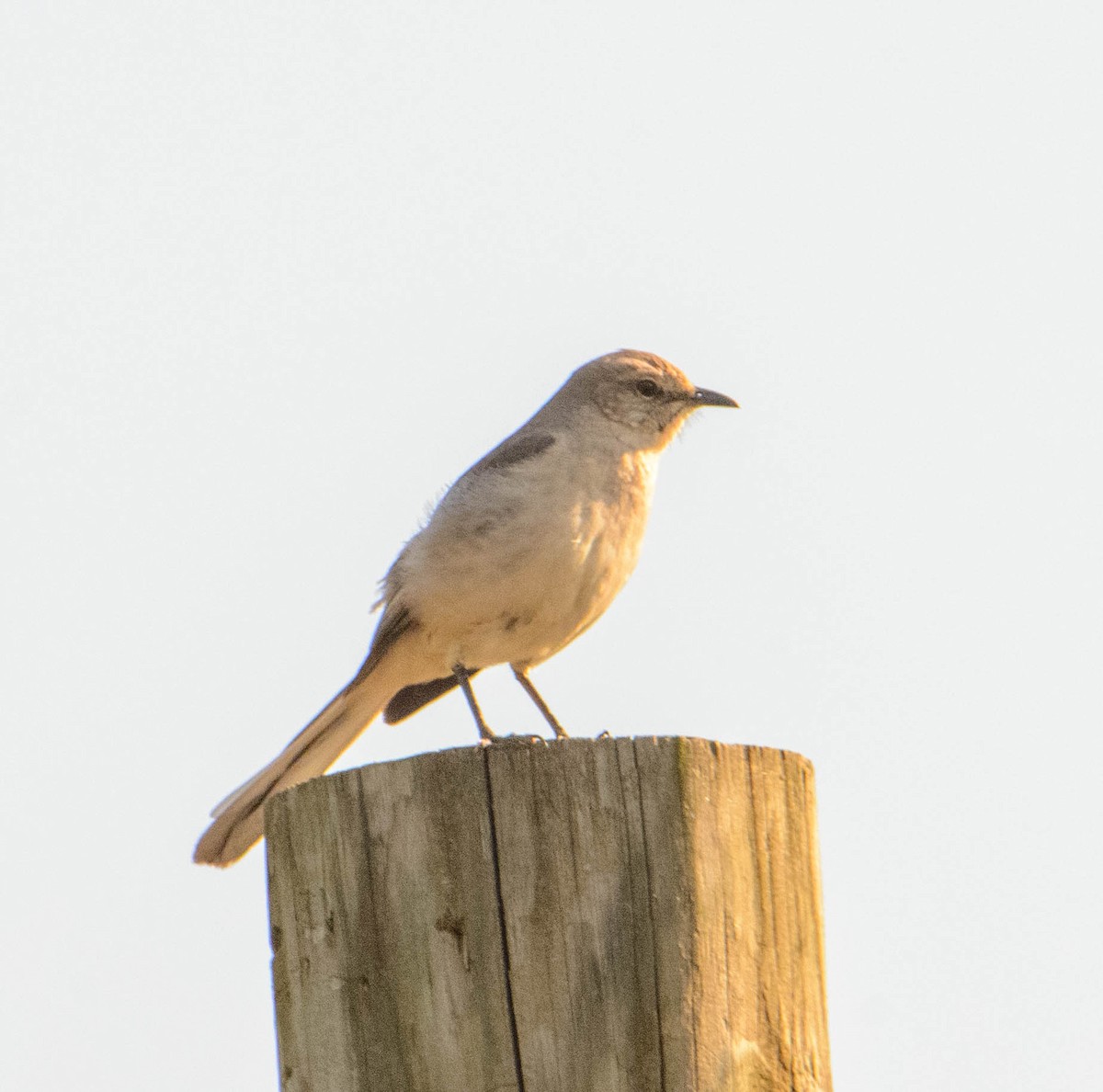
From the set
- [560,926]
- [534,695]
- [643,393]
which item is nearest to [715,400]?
[643,393]

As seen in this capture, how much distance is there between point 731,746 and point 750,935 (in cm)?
37

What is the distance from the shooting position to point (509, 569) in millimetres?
5887

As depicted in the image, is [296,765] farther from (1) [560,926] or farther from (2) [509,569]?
(1) [560,926]

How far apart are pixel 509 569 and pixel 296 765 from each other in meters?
1.14

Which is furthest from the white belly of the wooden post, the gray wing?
the wooden post

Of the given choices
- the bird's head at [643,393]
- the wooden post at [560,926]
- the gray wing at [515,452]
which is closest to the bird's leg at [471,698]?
the gray wing at [515,452]

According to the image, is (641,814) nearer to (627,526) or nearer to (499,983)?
(499,983)

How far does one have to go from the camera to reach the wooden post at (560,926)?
2980 millimetres

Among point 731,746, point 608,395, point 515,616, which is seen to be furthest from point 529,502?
point 731,746

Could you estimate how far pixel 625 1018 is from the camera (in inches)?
117

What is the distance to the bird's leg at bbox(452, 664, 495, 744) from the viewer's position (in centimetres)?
638

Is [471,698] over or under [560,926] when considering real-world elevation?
over

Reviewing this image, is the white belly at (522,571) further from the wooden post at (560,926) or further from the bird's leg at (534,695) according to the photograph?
the wooden post at (560,926)

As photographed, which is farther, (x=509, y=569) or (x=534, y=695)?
(x=534, y=695)
